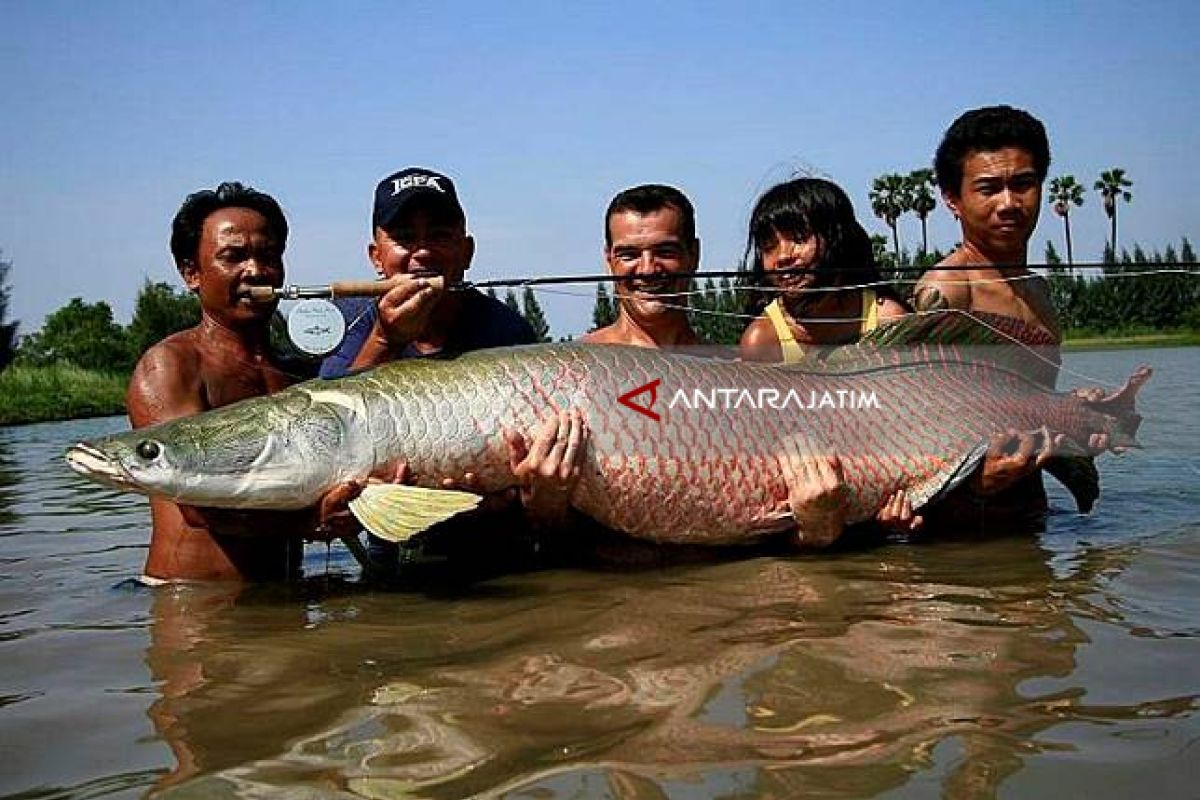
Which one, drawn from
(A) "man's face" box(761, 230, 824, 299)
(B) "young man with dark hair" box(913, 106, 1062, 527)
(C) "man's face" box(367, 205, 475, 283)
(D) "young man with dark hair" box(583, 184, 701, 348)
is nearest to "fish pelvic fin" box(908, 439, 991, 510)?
(B) "young man with dark hair" box(913, 106, 1062, 527)

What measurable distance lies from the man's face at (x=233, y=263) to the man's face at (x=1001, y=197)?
3.44 m

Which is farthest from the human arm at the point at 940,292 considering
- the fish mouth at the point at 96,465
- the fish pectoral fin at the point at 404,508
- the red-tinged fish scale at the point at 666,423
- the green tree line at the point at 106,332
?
the green tree line at the point at 106,332

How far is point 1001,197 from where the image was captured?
17.2ft

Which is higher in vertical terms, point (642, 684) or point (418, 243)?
point (418, 243)

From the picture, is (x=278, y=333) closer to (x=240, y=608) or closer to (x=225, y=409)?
(x=225, y=409)

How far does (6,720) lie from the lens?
9.02 feet

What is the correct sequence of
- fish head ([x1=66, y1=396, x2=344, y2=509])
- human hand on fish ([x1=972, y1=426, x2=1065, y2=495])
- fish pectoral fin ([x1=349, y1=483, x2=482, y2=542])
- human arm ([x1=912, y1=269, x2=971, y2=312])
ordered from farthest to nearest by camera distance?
1. human arm ([x1=912, y1=269, x2=971, y2=312])
2. human hand on fish ([x1=972, y1=426, x2=1065, y2=495])
3. fish head ([x1=66, y1=396, x2=344, y2=509])
4. fish pectoral fin ([x1=349, y1=483, x2=482, y2=542])

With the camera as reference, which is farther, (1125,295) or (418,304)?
(1125,295)

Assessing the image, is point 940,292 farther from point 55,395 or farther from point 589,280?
point 55,395

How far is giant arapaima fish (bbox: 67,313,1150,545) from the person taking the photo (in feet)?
13.4

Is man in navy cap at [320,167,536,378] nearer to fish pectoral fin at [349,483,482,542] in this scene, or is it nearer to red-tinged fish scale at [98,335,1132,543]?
red-tinged fish scale at [98,335,1132,543]

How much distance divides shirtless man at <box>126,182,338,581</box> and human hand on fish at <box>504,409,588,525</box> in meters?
0.91

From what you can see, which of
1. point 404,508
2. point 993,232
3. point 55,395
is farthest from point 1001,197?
point 55,395

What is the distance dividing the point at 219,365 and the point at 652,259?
6.91 feet
